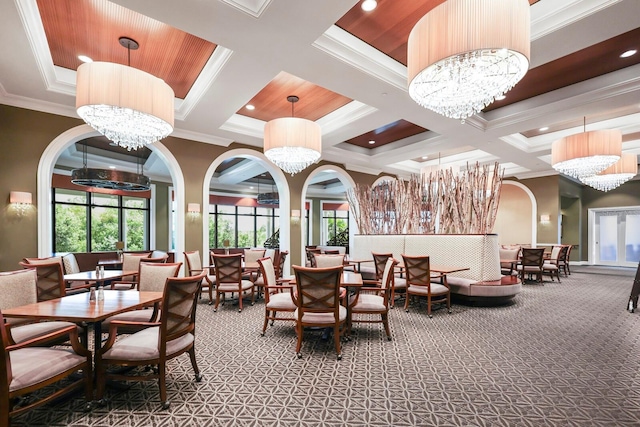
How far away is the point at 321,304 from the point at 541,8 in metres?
4.30

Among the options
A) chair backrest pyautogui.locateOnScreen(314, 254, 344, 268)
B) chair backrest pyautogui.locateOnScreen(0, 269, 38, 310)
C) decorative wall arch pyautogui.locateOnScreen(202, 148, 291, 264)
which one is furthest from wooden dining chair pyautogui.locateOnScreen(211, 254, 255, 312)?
chair backrest pyautogui.locateOnScreen(0, 269, 38, 310)

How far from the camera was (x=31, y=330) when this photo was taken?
8.98 feet

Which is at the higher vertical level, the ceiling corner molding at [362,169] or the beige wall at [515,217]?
the ceiling corner molding at [362,169]

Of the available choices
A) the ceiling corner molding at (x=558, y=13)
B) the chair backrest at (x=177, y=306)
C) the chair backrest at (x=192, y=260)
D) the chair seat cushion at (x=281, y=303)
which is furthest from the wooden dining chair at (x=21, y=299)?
the ceiling corner molding at (x=558, y=13)

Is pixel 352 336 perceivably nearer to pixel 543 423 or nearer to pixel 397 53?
pixel 543 423

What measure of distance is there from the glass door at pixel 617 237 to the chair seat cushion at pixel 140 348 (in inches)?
685

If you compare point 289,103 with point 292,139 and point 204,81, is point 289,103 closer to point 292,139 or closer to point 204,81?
point 292,139

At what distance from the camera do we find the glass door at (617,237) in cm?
1276

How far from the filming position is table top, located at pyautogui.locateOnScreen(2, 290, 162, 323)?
2244 millimetres

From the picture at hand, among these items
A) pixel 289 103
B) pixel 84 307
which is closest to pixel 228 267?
pixel 84 307

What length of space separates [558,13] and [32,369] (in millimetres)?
5862

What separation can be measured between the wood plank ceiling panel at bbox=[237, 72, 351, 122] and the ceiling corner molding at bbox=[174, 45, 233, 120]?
42.6 inches

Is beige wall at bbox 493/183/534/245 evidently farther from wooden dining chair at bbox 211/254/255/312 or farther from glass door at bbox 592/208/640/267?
wooden dining chair at bbox 211/254/255/312

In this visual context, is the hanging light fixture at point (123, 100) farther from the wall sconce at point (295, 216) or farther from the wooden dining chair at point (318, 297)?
the wall sconce at point (295, 216)
